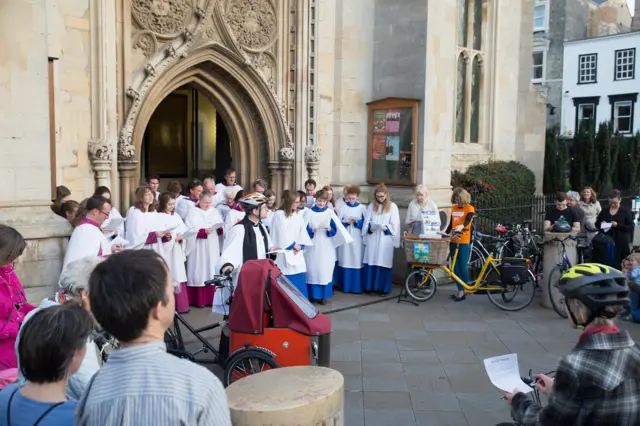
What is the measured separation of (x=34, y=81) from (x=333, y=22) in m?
6.23

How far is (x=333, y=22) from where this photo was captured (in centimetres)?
1206

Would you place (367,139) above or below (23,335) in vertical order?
above

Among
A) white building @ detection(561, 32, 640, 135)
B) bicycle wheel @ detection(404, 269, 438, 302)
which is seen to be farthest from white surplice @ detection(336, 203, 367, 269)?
white building @ detection(561, 32, 640, 135)

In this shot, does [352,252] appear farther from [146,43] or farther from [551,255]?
[146,43]

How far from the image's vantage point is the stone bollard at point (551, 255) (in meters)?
9.46

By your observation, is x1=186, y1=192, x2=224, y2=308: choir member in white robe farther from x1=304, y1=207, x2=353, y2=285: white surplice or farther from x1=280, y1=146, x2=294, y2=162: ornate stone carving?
x1=280, y1=146, x2=294, y2=162: ornate stone carving

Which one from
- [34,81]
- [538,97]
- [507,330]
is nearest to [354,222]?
[507,330]

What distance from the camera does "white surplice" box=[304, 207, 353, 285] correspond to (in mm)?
9828

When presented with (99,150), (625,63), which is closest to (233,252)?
(99,150)

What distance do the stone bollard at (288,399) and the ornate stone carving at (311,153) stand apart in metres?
8.04

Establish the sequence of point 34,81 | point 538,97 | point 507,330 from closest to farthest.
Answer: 1. point 34,81
2. point 507,330
3. point 538,97

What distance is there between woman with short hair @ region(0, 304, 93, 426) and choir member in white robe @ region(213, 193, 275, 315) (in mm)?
4027

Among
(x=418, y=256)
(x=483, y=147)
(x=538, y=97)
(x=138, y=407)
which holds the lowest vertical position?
(x=418, y=256)

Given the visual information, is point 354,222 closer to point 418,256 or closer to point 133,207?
Result: point 418,256
